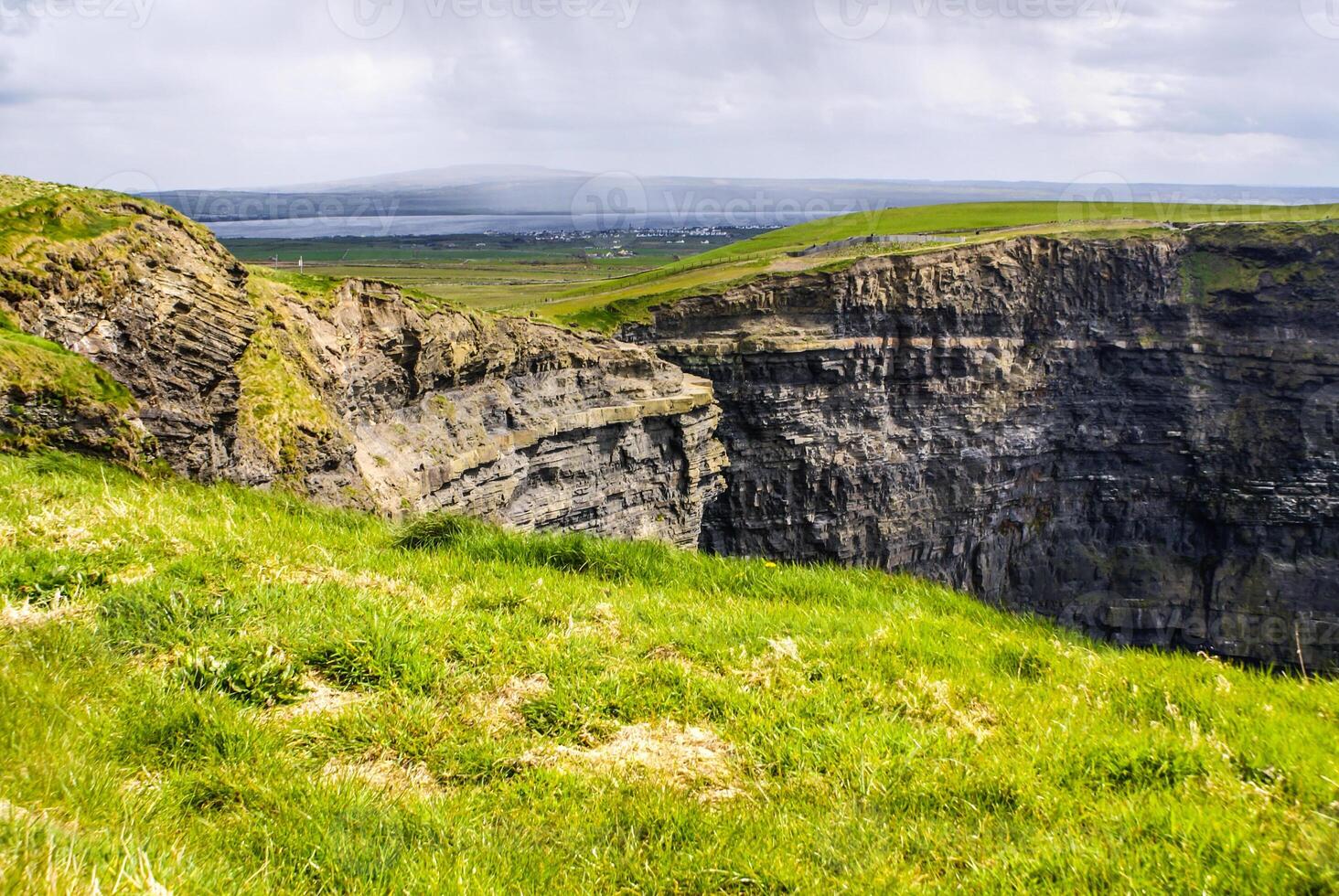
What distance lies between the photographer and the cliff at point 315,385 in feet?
35.0

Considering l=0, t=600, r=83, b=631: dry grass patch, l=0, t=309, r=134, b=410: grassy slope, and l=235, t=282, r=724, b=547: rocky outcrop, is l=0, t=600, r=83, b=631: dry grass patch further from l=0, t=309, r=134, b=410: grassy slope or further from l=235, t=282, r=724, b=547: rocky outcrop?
l=235, t=282, r=724, b=547: rocky outcrop

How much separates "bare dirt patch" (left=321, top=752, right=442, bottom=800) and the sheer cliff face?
4220 centimetres

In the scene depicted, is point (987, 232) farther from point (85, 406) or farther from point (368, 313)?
point (85, 406)

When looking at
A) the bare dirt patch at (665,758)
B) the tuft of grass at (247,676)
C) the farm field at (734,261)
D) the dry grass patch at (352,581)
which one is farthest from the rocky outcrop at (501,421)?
the bare dirt patch at (665,758)

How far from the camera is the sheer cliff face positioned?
4772cm

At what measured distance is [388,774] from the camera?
396 centimetres

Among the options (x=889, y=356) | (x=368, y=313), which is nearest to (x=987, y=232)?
(x=889, y=356)

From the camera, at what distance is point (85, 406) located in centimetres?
892

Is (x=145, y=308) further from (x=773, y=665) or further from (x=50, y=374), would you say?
(x=773, y=665)

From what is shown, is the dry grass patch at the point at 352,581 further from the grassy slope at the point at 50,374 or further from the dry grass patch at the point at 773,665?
the grassy slope at the point at 50,374

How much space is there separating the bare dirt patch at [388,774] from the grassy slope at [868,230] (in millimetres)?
39863

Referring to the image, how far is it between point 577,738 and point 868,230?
7960cm

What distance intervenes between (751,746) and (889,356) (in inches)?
1827

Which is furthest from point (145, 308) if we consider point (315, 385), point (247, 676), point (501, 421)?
point (501, 421)
